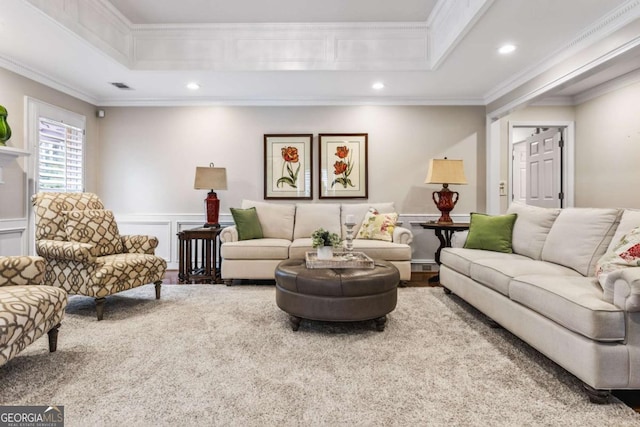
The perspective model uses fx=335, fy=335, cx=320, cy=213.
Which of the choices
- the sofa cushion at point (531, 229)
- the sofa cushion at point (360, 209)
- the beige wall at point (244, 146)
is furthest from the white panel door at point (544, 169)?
the sofa cushion at point (360, 209)

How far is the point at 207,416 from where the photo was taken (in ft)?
4.79

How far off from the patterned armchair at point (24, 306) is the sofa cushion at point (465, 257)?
9.56 ft

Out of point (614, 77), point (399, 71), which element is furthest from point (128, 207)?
point (614, 77)

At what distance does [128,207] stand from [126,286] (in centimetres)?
226

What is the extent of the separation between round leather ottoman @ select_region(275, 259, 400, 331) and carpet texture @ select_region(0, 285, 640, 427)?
148 millimetres

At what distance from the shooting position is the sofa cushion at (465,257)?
285 centimetres

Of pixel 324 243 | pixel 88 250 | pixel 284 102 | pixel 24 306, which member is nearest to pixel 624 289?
pixel 324 243

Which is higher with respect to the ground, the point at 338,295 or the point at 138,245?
the point at 138,245

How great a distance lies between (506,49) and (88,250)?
400 centimetres

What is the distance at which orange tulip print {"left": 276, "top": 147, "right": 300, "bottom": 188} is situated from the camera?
4652 mm

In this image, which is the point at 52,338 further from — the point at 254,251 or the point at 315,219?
the point at 315,219

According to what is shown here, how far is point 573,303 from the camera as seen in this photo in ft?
5.42

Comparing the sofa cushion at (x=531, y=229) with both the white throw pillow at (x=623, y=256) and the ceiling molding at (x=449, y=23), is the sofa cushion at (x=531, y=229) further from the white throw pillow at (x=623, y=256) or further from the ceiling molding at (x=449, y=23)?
the ceiling molding at (x=449, y=23)

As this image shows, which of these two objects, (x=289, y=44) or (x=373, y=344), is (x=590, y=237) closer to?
(x=373, y=344)
